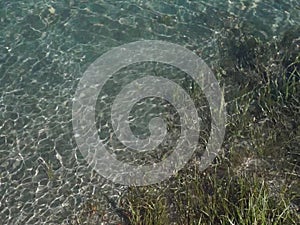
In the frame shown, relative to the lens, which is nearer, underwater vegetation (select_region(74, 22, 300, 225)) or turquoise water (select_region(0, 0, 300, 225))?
underwater vegetation (select_region(74, 22, 300, 225))

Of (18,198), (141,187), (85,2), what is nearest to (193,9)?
(85,2)

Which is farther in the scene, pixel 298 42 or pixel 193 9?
pixel 193 9

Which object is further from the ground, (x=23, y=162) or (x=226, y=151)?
(x=226, y=151)

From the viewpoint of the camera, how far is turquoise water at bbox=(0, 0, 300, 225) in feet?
23.9

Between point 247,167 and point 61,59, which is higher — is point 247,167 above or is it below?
above

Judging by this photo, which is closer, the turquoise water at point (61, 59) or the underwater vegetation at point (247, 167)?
the underwater vegetation at point (247, 167)

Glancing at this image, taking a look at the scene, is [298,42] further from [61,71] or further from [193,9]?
[61,71]

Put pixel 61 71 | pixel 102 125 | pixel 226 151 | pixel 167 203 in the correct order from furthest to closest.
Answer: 1. pixel 61 71
2. pixel 102 125
3. pixel 226 151
4. pixel 167 203

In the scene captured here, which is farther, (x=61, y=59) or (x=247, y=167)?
(x=61, y=59)

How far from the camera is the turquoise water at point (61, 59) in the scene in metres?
7.29

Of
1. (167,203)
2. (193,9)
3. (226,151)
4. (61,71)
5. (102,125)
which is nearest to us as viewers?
(167,203)

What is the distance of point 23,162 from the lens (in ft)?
25.2

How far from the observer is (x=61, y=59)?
952 cm

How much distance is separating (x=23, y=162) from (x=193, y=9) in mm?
5140
